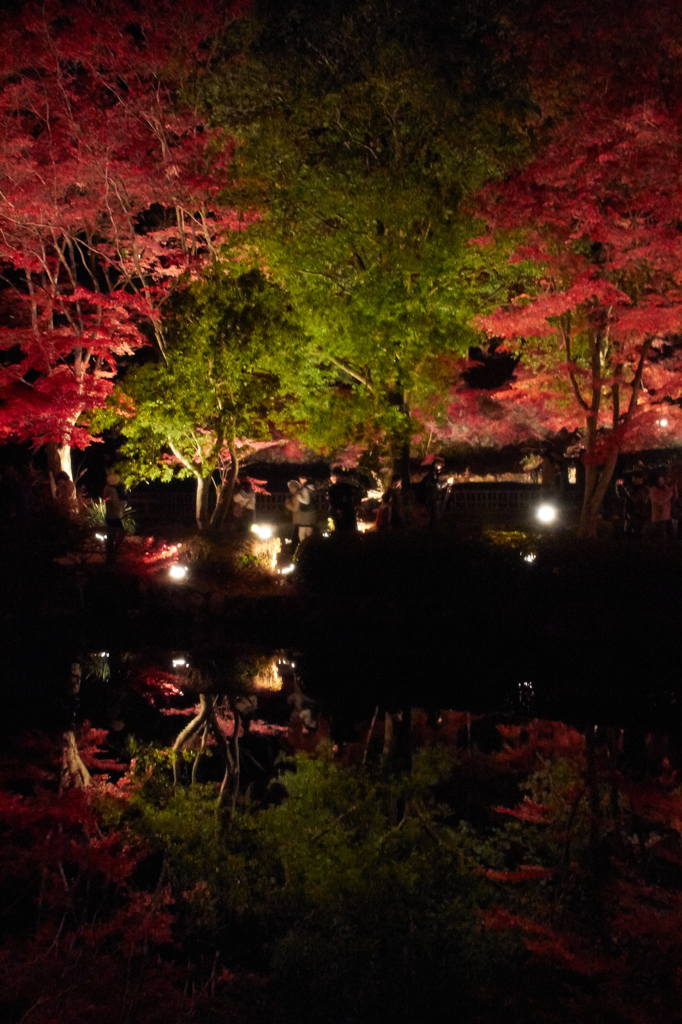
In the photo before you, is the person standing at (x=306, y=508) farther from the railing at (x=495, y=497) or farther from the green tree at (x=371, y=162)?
the railing at (x=495, y=497)

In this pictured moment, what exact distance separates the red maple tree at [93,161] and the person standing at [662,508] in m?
8.39

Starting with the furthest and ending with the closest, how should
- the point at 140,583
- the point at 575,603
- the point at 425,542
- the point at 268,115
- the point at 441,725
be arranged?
the point at 268,115, the point at 140,583, the point at 425,542, the point at 575,603, the point at 441,725

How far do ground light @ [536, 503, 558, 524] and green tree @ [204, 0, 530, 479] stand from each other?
19.1 ft

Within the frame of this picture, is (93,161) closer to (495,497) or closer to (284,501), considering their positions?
(284,501)

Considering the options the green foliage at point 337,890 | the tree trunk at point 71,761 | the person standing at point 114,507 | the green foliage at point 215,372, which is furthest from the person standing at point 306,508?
the green foliage at point 337,890

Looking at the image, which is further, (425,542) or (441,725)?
(425,542)

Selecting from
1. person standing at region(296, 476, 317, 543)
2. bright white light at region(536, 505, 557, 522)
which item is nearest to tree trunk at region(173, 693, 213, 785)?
person standing at region(296, 476, 317, 543)

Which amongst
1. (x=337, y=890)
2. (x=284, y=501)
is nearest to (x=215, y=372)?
(x=337, y=890)

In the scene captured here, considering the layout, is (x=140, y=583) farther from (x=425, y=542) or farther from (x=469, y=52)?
(x=469, y=52)

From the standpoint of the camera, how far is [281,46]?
38.9 ft

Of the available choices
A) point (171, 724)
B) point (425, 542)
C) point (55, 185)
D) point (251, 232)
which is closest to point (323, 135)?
point (251, 232)

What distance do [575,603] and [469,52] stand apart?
27.0 feet

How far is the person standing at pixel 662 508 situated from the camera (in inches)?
519

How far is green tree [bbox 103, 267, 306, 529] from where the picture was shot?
40.5 ft
